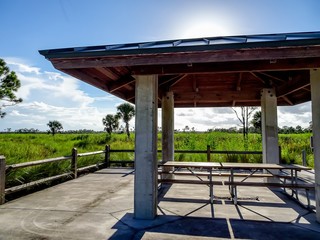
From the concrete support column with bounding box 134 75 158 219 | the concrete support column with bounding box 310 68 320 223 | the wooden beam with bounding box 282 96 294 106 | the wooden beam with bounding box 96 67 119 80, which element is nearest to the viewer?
the concrete support column with bounding box 310 68 320 223

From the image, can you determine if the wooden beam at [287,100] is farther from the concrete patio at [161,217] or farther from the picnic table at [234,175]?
the concrete patio at [161,217]

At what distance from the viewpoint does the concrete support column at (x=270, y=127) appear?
21.2ft

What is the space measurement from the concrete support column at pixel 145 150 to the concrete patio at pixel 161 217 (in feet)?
0.88

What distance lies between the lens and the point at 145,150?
13.2 ft

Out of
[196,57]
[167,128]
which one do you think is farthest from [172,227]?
[167,128]

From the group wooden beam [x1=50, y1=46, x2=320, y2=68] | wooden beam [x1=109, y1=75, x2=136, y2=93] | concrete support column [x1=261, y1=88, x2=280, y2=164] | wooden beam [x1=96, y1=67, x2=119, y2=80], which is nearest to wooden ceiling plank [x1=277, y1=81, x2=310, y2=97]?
→ concrete support column [x1=261, y1=88, x2=280, y2=164]

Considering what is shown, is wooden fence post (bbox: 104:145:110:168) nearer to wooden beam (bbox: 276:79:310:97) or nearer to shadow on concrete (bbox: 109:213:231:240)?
shadow on concrete (bbox: 109:213:231:240)

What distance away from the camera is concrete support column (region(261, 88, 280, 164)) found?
6465 millimetres

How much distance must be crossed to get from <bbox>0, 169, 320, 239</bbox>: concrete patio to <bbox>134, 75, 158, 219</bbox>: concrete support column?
268 mm

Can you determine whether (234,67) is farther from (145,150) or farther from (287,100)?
(287,100)

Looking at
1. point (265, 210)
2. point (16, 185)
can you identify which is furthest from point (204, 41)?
point (16, 185)

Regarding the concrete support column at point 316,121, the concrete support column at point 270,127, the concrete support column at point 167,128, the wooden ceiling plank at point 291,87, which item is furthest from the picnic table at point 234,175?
the wooden ceiling plank at point 291,87

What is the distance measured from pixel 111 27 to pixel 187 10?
188 centimetres

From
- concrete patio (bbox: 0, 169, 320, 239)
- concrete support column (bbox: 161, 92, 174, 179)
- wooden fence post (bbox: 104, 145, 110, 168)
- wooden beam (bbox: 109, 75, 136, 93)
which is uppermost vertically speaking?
wooden beam (bbox: 109, 75, 136, 93)
